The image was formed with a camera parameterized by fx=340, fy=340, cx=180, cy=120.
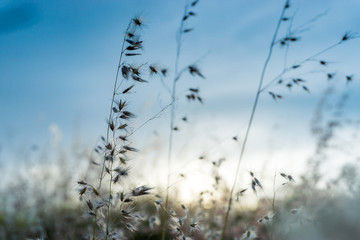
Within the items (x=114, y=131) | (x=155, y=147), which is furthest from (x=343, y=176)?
(x=114, y=131)

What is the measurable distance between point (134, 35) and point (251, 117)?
976 mm

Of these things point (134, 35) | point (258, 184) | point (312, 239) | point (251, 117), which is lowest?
point (312, 239)

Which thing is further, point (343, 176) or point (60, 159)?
point (60, 159)

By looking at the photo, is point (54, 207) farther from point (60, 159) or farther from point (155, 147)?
point (155, 147)

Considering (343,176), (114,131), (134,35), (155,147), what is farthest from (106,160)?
(343,176)

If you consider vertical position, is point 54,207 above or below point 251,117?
below

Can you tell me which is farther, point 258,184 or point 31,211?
point 31,211

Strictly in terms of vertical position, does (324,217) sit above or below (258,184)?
below

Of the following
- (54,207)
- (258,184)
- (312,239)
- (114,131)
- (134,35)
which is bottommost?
(312,239)

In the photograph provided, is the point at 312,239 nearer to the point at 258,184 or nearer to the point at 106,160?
the point at 258,184

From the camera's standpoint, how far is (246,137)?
2375 millimetres

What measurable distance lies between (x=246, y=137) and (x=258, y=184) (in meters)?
0.34

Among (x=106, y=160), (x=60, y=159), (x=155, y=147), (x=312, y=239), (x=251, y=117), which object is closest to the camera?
(x=106, y=160)

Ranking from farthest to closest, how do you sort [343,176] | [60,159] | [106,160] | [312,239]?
[60,159] < [312,239] < [343,176] < [106,160]
